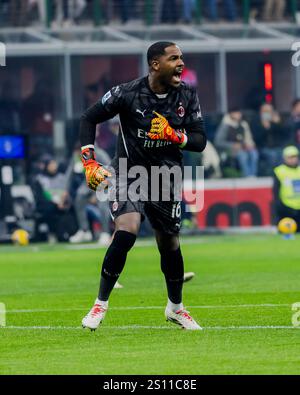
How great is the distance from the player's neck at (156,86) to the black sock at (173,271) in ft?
4.32

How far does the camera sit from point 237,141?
29359 mm

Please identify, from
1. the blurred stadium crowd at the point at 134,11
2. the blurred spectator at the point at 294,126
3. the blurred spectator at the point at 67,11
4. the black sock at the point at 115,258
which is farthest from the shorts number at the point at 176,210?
the blurred spectator at the point at 67,11

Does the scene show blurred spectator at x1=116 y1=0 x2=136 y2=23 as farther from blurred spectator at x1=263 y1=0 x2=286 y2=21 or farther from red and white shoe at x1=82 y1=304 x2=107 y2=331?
red and white shoe at x1=82 y1=304 x2=107 y2=331

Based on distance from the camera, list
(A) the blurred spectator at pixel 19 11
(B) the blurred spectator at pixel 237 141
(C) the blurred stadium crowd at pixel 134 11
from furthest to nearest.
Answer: (C) the blurred stadium crowd at pixel 134 11 < (A) the blurred spectator at pixel 19 11 < (B) the blurred spectator at pixel 237 141

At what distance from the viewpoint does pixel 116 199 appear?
11.1 m

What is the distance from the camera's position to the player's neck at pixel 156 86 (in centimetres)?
1107

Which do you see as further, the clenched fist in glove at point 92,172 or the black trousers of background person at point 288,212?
the black trousers of background person at point 288,212

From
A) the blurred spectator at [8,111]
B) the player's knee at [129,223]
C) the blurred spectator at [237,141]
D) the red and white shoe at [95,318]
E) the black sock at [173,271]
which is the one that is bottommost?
the blurred spectator at [237,141]

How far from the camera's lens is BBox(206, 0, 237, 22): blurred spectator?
1276 inches

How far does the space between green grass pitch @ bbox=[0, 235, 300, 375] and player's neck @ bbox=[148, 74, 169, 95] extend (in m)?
1.96

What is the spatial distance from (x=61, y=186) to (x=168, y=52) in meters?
17.1

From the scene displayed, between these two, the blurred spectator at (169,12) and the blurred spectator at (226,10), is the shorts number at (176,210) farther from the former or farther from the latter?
the blurred spectator at (226,10)

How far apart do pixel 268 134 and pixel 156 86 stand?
1868 cm

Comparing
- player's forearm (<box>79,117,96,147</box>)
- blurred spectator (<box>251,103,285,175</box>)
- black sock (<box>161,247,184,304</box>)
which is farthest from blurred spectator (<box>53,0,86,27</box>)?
black sock (<box>161,247,184,304</box>)
